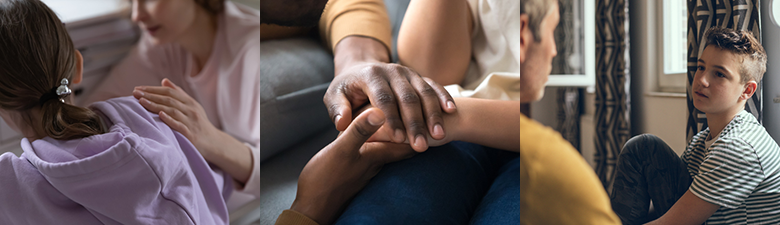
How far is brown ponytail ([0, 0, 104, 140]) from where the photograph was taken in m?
0.43

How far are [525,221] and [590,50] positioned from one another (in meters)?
0.14

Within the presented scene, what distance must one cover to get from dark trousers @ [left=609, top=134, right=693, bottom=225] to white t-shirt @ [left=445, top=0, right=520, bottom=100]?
129mm

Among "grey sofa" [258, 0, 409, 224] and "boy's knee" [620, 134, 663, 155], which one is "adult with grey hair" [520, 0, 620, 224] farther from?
"grey sofa" [258, 0, 409, 224]

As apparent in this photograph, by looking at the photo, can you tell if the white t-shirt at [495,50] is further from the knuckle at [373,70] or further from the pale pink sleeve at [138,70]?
the pale pink sleeve at [138,70]

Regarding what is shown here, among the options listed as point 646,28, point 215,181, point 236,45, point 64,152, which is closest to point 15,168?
point 64,152

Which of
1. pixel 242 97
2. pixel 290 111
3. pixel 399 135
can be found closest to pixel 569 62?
pixel 399 135

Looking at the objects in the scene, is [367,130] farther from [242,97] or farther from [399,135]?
[242,97]

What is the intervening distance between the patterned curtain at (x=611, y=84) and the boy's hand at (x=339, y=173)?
0.17 m

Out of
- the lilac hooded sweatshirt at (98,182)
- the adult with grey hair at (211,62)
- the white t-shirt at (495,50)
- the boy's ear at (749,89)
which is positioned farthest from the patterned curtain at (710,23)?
the adult with grey hair at (211,62)

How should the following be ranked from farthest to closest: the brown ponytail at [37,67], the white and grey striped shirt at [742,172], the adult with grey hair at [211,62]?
the adult with grey hair at [211,62] → the brown ponytail at [37,67] → the white and grey striped shirt at [742,172]

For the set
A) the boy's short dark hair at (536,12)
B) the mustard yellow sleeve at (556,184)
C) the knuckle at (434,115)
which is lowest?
the mustard yellow sleeve at (556,184)

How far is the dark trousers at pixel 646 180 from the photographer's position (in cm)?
23

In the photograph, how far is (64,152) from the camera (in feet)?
1.50

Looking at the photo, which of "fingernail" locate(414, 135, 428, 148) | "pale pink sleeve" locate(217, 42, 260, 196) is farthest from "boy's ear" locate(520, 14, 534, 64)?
"pale pink sleeve" locate(217, 42, 260, 196)
